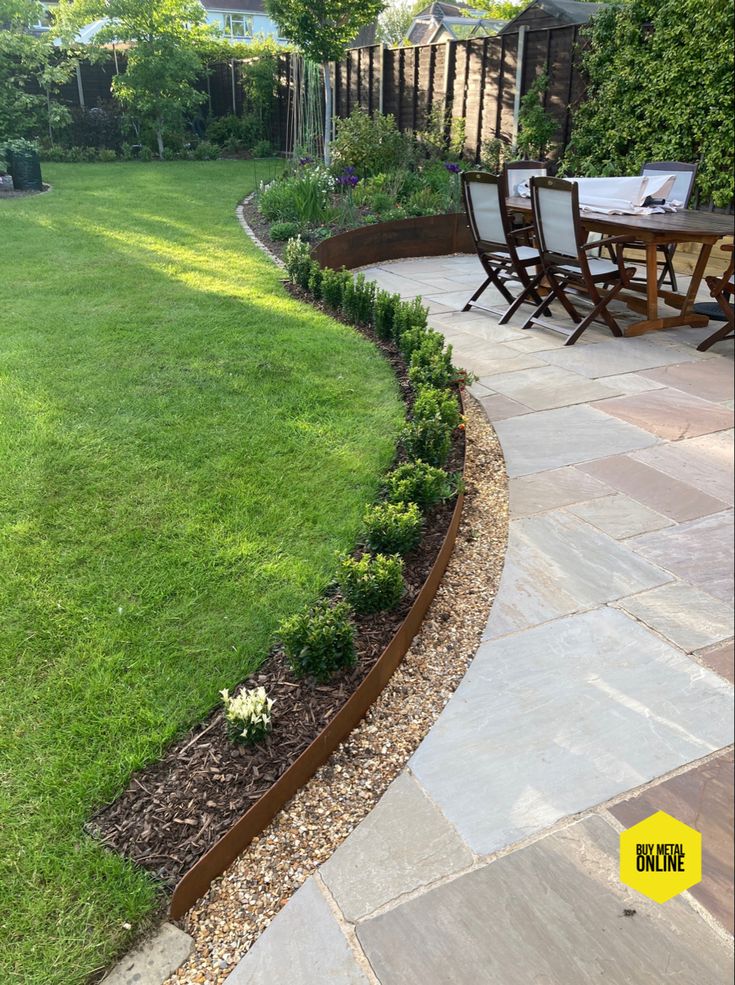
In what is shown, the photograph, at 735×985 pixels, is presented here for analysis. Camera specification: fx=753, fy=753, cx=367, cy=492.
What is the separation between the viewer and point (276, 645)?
260 centimetres

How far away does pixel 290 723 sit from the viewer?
7.39ft

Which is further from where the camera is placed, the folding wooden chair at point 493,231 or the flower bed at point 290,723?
the folding wooden chair at point 493,231

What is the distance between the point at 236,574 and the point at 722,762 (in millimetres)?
2418

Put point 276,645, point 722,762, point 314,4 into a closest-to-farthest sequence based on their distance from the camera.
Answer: point 722,762 < point 276,645 < point 314,4

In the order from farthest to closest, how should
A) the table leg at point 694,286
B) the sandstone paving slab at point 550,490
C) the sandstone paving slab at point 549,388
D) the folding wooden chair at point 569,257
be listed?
1. the table leg at point 694,286
2. the folding wooden chair at point 569,257
3. the sandstone paving slab at point 549,388
4. the sandstone paving slab at point 550,490

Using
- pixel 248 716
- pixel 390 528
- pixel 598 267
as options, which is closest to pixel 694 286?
pixel 598 267

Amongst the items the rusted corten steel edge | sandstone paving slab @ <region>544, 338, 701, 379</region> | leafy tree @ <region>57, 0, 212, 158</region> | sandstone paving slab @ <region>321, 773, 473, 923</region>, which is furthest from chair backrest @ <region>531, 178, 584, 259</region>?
leafy tree @ <region>57, 0, 212, 158</region>

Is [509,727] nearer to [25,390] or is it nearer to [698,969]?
[698,969]

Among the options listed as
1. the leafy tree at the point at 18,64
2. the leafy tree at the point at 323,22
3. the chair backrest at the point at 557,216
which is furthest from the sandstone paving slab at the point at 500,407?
the leafy tree at the point at 18,64

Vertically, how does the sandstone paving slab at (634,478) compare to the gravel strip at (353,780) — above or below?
above

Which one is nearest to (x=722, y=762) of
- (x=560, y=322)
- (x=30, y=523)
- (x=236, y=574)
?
(x=236, y=574)

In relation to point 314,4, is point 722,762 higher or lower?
lower

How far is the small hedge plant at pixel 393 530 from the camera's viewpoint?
2.90 meters

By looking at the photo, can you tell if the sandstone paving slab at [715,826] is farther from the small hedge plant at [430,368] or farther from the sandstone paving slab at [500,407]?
the sandstone paving slab at [500,407]
